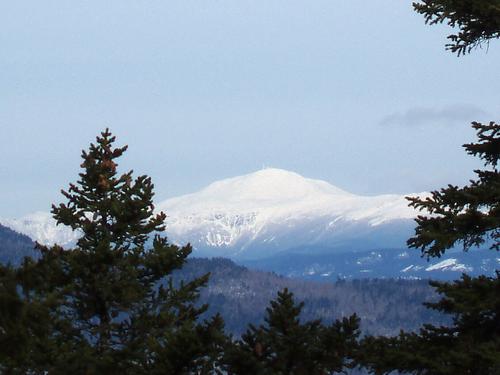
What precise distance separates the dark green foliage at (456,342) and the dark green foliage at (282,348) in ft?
3.04

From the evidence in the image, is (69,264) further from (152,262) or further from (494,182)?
(494,182)

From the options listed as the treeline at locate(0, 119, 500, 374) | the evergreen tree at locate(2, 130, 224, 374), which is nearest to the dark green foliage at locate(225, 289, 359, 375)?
the treeline at locate(0, 119, 500, 374)

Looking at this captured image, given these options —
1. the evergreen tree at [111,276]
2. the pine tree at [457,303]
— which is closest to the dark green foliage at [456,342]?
the pine tree at [457,303]

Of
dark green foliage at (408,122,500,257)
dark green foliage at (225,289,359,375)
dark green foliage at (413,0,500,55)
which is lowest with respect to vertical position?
dark green foliage at (225,289,359,375)

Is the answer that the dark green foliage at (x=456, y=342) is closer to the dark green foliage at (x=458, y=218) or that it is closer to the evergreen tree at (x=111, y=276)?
the dark green foliage at (x=458, y=218)

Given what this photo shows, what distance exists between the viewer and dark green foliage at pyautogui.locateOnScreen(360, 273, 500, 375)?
1670 centimetres

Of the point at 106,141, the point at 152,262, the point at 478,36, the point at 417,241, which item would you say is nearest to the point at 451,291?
the point at 417,241

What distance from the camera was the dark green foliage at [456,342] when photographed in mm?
16703

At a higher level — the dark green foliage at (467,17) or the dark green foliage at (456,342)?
the dark green foliage at (467,17)

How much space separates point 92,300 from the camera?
2636 cm

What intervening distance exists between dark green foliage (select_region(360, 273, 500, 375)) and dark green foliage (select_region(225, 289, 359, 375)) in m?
0.93

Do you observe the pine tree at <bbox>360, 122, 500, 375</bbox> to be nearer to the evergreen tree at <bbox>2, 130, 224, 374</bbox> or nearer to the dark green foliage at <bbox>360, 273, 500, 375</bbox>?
the dark green foliage at <bbox>360, 273, 500, 375</bbox>

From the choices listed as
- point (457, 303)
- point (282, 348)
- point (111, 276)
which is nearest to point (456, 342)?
point (457, 303)

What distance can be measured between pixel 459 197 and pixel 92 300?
39.2 ft
